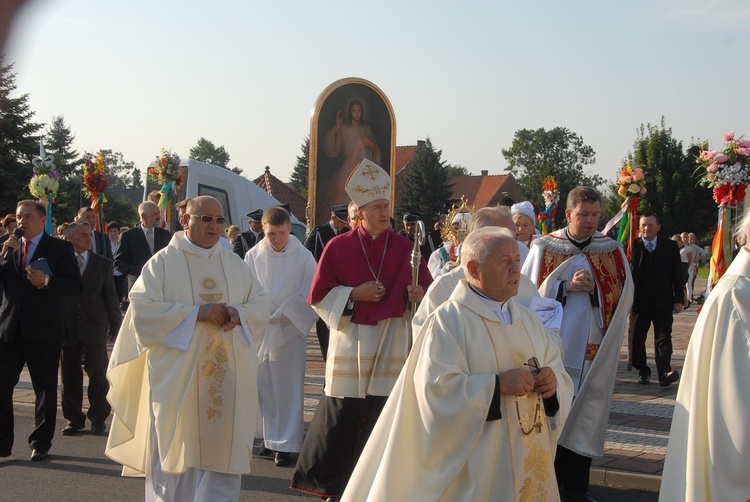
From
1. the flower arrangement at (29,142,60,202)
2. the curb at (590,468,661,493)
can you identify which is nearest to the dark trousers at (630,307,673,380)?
the curb at (590,468,661,493)

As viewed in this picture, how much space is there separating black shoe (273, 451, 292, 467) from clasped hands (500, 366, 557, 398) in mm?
4044

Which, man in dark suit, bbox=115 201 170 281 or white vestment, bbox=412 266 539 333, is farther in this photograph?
man in dark suit, bbox=115 201 170 281

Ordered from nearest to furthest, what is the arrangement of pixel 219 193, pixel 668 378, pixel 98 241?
pixel 668 378 < pixel 98 241 < pixel 219 193

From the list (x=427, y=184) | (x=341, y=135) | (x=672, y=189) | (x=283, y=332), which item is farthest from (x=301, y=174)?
(x=283, y=332)

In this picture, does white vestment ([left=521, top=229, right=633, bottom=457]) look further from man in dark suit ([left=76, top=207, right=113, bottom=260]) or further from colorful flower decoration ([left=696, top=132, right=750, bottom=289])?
man in dark suit ([left=76, top=207, right=113, bottom=260])

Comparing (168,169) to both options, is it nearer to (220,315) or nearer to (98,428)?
(98,428)

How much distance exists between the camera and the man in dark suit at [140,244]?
1094cm

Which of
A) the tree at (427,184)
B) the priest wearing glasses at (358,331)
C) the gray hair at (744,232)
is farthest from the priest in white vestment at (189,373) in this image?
the tree at (427,184)

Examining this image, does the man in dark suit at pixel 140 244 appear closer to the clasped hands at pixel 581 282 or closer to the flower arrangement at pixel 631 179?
the flower arrangement at pixel 631 179

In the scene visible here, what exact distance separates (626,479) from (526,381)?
3.17 meters

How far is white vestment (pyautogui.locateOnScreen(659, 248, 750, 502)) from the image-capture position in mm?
4246

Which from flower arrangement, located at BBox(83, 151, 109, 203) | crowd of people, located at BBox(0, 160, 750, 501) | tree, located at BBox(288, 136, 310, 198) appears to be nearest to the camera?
crowd of people, located at BBox(0, 160, 750, 501)

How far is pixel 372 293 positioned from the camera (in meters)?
6.18

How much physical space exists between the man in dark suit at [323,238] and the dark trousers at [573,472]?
382 cm
